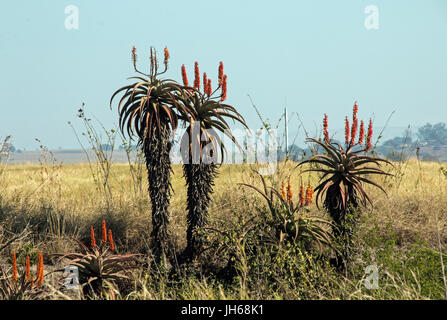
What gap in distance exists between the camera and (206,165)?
19.3 ft

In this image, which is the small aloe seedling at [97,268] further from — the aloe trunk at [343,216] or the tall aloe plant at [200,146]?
the aloe trunk at [343,216]

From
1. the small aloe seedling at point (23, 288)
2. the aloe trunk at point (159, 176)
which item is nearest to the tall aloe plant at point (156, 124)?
the aloe trunk at point (159, 176)

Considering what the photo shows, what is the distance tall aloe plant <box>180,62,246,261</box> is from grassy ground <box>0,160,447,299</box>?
36 centimetres

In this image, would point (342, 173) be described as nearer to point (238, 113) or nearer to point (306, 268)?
point (306, 268)

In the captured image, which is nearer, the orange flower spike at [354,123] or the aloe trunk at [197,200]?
the orange flower spike at [354,123]

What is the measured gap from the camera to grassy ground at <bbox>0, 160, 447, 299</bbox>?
15.7 feet

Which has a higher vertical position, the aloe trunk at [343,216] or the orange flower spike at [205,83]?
the orange flower spike at [205,83]

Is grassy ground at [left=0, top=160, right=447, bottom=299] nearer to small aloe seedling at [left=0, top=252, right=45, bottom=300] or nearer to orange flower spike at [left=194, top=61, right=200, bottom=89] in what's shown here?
small aloe seedling at [left=0, top=252, right=45, bottom=300]

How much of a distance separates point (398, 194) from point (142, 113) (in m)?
5.59

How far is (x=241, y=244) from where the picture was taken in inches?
215

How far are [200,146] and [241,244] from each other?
1.44 m

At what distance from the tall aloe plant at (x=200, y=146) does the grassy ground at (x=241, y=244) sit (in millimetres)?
356

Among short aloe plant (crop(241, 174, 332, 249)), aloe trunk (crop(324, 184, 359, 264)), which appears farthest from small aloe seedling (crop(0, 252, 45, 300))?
aloe trunk (crop(324, 184, 359, 264))

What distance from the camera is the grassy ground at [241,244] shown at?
4.79 metres
